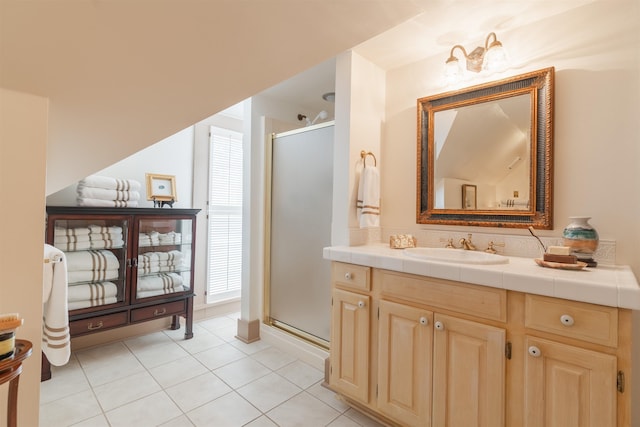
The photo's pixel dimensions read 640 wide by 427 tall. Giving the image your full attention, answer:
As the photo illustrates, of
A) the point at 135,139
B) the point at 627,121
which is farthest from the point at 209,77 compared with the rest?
the point at 627,121

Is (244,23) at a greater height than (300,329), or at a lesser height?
greater

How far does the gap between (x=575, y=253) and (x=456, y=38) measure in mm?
1372

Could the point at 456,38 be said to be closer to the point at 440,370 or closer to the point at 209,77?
the point at 209,77

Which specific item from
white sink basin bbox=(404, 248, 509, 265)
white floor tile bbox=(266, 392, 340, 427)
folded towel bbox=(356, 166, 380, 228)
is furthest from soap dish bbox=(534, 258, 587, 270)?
white floor tile bbox=(266, 392, 340, 427)

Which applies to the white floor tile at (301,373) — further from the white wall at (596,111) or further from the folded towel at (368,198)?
the white wall at (596,111)

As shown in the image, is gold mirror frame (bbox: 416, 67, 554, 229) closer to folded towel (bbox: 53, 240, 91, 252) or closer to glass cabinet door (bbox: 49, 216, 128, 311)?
glass cabinet door (bbox: 49, 216, 128, 311)

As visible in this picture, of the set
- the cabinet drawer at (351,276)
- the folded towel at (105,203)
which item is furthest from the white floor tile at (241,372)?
the folded towel at (105,203)

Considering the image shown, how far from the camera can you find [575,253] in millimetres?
1369

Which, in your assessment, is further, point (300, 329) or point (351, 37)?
point (300, 329)

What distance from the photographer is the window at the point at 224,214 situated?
3.40 m

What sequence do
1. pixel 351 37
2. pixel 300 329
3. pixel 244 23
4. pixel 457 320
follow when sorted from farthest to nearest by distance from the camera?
pixel 300 329 < pixel 457 320 < pixel 351 37 < pixel 244 23

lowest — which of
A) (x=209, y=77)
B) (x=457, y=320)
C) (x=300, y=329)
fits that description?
(x=300, y=329)

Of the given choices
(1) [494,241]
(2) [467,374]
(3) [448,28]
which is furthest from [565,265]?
(3) [448,28]

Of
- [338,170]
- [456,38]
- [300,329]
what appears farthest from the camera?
[300,329]
